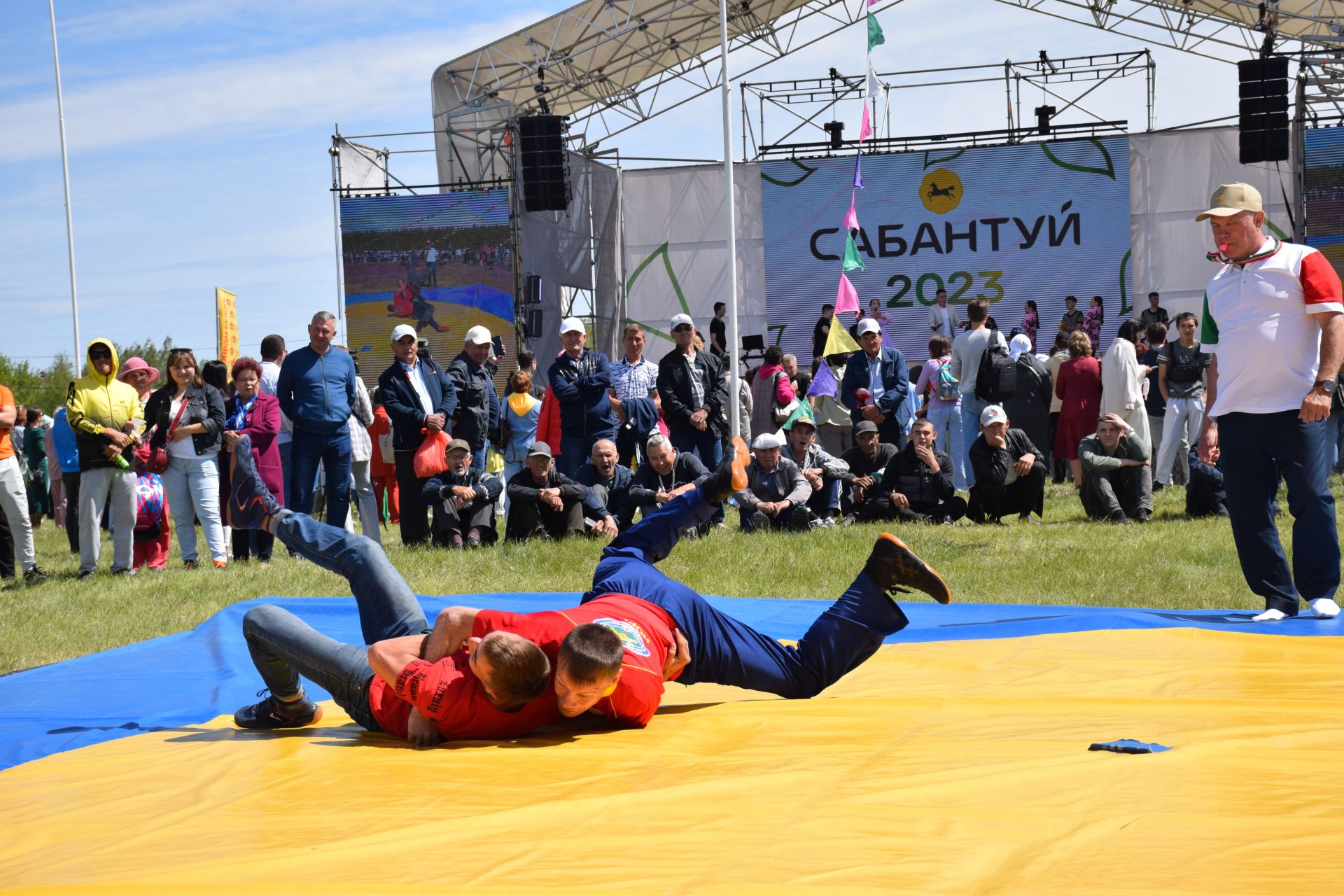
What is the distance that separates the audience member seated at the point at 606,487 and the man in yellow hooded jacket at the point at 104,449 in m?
2.95

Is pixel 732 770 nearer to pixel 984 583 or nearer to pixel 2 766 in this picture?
pixel 2 766

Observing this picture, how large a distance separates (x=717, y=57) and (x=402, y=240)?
5.60m

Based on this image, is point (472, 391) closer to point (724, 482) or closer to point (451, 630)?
point (724, 482)

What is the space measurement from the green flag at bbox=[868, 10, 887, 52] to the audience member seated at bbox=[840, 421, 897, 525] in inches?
163

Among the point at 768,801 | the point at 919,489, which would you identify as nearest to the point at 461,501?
the point at 919,489

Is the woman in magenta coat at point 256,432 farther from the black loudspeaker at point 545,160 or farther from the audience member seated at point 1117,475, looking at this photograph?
the black loudspeaker at point 545,160

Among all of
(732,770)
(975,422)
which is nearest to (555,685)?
(732,770)

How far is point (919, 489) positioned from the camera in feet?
30.9

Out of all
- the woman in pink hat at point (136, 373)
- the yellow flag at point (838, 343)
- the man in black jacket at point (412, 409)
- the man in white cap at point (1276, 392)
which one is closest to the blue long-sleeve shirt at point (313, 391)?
the man in black jacket at point (412, 409)

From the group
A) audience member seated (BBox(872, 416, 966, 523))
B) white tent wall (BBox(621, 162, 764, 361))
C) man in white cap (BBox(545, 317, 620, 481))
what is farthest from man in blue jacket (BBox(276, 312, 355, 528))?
white tent wall (BBox(621, 162, 764, 361))

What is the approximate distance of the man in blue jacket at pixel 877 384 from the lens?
10391 millimetres

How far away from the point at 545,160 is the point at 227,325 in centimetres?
584

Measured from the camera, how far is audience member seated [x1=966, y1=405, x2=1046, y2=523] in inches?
366

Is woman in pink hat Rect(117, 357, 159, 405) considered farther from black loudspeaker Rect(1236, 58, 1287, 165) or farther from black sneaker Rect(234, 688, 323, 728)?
black loudspeaker Rect(1236, 58, 1287, 165)
